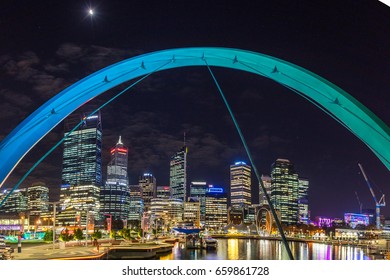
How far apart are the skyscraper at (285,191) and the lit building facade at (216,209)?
59.7 feet

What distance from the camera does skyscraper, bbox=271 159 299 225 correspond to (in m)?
165

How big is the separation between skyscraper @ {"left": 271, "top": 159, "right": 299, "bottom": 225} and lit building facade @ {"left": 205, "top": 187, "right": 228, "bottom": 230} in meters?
18.2

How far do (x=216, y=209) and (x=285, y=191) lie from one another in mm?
25355

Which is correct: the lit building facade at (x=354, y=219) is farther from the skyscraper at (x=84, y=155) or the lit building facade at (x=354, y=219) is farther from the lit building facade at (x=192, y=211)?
the skyscraper at (x=84, y=155)

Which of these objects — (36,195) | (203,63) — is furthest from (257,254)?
(36,195)

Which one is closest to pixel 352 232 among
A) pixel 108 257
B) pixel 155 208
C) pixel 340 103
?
pixel 155 208

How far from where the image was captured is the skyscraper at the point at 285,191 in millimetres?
165000

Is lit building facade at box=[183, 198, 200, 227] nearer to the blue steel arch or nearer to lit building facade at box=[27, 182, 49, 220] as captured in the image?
lit building facade at box=[27, 182, 49, 220]

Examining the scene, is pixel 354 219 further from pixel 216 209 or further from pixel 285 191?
pixel 216 209

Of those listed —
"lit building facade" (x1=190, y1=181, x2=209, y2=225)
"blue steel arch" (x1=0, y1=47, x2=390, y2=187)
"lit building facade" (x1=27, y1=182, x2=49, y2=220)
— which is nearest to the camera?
"blue steel arch" (x1=0, y1=47, x2=390, y2=187)

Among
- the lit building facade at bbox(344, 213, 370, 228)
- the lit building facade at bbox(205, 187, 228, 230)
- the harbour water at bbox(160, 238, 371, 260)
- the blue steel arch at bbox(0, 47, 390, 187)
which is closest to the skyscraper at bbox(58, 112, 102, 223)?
the lit building facade at bbox(205, 187, 228, 230)

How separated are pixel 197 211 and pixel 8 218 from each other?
8118cm

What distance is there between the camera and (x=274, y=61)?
43.8 feet
